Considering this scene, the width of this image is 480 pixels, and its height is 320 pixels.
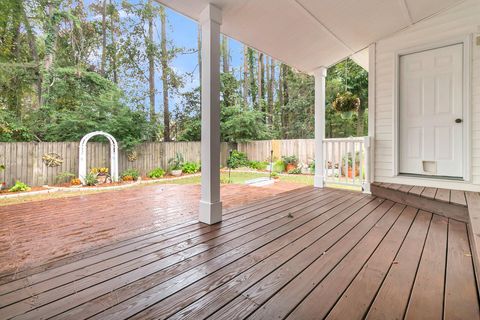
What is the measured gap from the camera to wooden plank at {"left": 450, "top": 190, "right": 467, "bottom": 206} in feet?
8.41

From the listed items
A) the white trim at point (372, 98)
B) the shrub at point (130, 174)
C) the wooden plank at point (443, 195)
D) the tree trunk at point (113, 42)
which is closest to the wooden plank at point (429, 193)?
the wooden plank at point (443, 195)

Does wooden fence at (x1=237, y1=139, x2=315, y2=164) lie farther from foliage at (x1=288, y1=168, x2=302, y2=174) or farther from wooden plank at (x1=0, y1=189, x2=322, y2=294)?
wooden plank at (x1=0, y1=189, x2=322, y2=294)

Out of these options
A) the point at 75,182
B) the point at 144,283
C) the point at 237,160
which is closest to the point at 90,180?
the point at 75,182

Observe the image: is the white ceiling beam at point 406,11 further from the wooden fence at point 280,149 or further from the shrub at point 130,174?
the shrub at point 130,174

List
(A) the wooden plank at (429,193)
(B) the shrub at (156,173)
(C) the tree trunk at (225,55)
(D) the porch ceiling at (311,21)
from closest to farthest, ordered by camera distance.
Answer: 1. (D) the porch ceiling at (311,21)
2. (A) the wooden plank at (429,193)
3. (B) the shrub at (156,173)
4. (C) the tree trunk at (225,55)

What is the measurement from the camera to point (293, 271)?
1.56 metres

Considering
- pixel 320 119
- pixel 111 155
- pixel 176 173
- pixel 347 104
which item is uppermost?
pixel 347 104

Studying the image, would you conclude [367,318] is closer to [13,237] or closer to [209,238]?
[209,238]

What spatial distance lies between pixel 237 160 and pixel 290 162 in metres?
2.16

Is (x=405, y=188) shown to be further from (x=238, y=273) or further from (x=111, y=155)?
(x=111, y=155)

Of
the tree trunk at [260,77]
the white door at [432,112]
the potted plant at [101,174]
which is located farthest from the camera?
the tree trunk at [260,77]

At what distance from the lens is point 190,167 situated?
8148 millimetres

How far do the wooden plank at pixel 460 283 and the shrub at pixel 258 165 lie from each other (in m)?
6.84

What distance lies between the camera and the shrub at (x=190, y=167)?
8.05m
